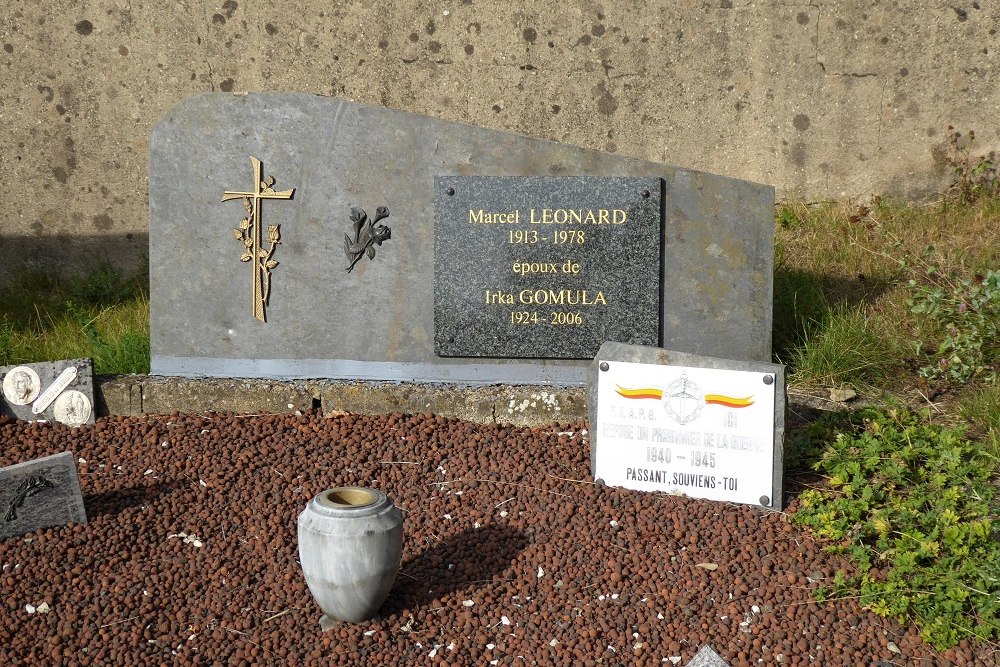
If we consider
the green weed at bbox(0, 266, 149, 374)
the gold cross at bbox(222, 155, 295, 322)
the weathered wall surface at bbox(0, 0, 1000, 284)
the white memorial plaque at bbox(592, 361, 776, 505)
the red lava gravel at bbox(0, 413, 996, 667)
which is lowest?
the red lava gravel at bbox(0, 413, 996, 667)

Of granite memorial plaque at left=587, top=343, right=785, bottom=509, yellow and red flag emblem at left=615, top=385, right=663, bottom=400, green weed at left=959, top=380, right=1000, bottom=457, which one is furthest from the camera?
green weed at left=959, top=380, right=1000, bottom=457

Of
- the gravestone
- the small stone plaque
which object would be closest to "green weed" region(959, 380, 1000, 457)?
the gravestone

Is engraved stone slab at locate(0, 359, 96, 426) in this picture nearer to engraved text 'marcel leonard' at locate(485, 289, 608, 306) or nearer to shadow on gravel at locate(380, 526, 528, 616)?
engraved text 'marcel leonard' at locate(485, 289, 608, 306)

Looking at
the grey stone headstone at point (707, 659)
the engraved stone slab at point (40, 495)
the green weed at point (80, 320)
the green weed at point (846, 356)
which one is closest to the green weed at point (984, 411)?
the green weed at point (846, 356)

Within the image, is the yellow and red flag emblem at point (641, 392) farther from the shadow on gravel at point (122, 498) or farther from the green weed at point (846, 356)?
the shadow on gravel at point (122, 498)

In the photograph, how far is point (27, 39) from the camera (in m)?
6.67

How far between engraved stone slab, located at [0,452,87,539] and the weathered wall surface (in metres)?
3.90

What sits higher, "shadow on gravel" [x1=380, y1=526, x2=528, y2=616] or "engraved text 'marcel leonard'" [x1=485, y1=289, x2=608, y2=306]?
"engraved text 'marcel leonard'" [x1=485, y1=289, x2=608, y2=306]

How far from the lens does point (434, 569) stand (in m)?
Result: 3.18

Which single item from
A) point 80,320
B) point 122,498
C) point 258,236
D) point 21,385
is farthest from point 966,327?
point 80,320

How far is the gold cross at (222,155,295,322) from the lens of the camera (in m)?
4.54

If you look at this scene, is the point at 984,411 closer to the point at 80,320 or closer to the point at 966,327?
the point at 966,327

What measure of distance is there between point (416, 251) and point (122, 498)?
1.69 m

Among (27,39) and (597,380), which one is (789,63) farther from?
(27,39)
